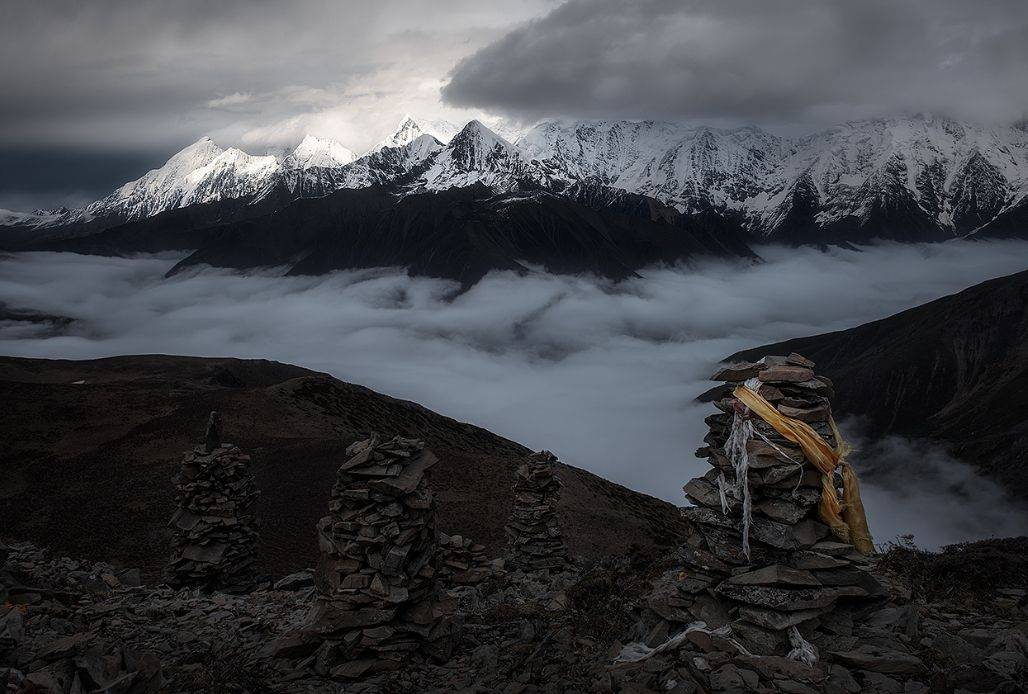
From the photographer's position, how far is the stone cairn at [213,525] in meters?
21.1

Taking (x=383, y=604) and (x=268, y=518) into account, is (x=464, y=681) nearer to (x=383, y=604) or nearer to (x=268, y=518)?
(x=383, y=604)

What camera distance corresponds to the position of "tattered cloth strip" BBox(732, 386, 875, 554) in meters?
8.96

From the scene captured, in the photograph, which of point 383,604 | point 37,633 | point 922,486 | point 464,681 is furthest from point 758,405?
point 922,486

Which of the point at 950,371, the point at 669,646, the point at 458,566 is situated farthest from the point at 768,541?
the point at 950,371

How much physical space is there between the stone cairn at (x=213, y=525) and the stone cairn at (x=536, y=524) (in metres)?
9.53

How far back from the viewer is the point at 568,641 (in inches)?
450

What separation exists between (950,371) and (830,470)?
15066cm

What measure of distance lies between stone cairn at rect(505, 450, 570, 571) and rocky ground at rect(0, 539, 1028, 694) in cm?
456

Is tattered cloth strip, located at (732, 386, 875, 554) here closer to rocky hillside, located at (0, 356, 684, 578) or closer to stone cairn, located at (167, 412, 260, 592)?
stone cairn, located at (167, 412, 260, 592)

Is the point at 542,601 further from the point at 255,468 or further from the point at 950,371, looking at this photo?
the point at 950,371

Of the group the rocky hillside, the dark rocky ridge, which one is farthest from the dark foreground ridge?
the dark rocky ridge

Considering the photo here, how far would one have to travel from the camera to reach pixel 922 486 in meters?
105

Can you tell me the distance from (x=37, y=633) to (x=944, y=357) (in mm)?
159495

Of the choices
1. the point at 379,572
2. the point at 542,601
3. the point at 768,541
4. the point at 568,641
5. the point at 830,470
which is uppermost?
the point at 830,470
